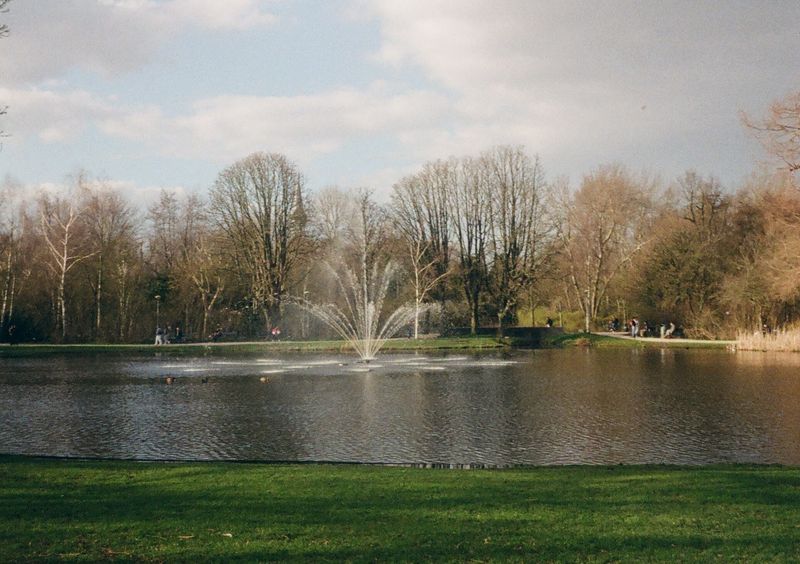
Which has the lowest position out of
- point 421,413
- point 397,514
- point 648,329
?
point 421,413

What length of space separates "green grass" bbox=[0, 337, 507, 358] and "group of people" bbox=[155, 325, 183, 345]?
10.1 ft

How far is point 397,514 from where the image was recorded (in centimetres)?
800

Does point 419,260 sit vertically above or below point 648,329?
above

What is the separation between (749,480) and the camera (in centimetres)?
979

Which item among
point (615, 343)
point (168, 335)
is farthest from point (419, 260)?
point (168, 335)

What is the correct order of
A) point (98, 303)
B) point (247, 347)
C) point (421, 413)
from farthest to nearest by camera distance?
1. point (98, 303)
2. point (247, 347)
3. point (421, 413)

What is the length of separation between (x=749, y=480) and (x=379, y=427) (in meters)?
8.49

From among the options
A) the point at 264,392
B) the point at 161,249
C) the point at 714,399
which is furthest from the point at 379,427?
the point at 161,249

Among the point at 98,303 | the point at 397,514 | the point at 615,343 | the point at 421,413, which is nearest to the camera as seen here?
the point at 397,514

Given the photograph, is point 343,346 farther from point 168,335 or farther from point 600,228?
point 600,228

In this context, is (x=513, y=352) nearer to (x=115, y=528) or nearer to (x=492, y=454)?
(x=492, y=454)

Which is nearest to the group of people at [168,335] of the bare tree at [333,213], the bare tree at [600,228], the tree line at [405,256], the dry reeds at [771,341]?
the tree line at [405,256]

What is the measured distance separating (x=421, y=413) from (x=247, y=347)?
101 ft

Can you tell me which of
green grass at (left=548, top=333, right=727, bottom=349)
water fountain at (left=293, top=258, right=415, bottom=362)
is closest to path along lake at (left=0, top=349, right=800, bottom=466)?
green grass at (left=548, top=333, right=727, bottom=349)
